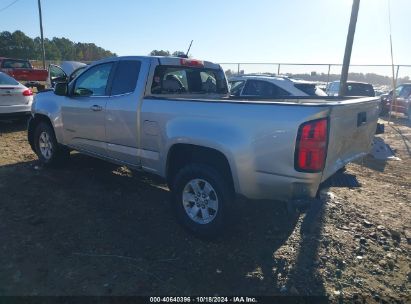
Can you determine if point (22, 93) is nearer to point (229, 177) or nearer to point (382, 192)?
point (229, 177)

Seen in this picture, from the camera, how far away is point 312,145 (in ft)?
9.81

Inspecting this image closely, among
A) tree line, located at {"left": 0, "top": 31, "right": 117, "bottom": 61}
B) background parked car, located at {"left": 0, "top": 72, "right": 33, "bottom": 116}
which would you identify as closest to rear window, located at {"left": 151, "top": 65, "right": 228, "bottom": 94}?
background parked car, located at {"left": 0, "top": 72, "right": 33, "bottom": 116}

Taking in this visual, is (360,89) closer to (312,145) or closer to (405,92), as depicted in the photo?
(405,92)

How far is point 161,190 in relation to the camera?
5258mm

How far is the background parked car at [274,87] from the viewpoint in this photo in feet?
28.1

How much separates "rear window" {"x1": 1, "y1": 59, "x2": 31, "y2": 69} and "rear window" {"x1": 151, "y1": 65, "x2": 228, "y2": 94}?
15.2 m

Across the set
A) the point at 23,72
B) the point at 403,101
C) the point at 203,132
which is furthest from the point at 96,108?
the point at 23,72

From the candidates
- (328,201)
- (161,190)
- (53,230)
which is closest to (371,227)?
(328,201)

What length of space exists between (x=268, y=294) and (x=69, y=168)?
4.34m

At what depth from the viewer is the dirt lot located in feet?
10.3

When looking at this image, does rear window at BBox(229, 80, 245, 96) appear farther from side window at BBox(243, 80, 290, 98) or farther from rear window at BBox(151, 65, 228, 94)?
rear window at BBox(151, 65, 228, 94)

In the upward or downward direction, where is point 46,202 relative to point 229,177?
downward

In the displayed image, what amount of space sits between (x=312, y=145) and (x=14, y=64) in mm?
17895

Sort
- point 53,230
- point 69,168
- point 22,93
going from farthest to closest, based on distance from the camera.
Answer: point 22,93 → point 69,168 → point 53,230
